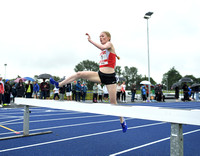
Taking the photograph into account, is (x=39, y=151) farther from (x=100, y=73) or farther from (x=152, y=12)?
(x=152, y=12)

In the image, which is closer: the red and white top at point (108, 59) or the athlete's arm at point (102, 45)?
the athlete's arm at point (102, 45)

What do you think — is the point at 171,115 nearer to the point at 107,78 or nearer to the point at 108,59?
the point at 107,78

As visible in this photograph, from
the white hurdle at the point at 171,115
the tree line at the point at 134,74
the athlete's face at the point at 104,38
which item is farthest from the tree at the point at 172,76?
the white hurdle at the point at 171,115

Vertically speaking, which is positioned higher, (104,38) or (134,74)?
(134,74)

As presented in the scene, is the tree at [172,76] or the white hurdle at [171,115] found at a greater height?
the tree at [172,76]

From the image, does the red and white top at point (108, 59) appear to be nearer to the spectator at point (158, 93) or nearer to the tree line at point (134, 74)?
the spectator at point (158, 93)

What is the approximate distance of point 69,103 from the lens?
2.96 metres

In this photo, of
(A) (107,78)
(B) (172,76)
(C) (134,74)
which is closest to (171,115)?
(A) (107,78)

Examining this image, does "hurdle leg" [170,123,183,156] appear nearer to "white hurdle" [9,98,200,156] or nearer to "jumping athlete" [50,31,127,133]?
"white hurdle" [9,98,200,156]

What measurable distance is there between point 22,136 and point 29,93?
748 centimetres

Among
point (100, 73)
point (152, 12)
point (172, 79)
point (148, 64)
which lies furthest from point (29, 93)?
point (172, 79)

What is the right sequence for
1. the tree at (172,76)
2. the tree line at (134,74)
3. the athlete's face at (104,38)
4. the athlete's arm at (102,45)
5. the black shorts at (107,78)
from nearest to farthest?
the athlete's arm at (102,45) < the black shorts at (107,78) < the athlete's face at (104,38) < the tree line at (134,74) < the tree at (172,76)

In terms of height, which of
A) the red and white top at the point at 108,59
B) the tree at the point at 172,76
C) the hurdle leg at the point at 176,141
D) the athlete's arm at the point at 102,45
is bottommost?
the hurdle leg at the point at 176,141

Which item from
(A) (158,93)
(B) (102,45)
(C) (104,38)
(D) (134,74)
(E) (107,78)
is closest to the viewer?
(B) (102,45)
